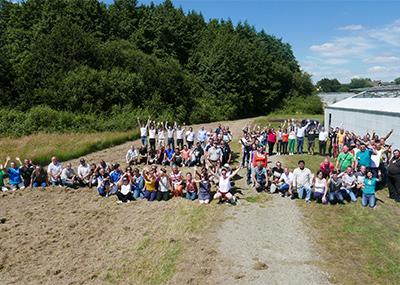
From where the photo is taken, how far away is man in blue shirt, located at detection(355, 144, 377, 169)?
13.0m

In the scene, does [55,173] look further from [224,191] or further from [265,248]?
[265,248]

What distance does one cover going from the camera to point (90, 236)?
1020cm

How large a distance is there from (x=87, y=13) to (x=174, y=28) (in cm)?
1460

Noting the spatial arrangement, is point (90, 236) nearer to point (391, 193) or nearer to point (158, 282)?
point (158, 282)

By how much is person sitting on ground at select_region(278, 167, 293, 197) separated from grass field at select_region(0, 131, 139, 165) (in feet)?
40.6

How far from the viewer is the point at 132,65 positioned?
41.9m

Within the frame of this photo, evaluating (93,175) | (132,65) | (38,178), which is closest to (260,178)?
(93,175)

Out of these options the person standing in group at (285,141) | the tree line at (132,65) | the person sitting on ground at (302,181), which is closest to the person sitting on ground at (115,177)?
the person sitting on ground at (302,181)

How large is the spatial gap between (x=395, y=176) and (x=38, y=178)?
13.3 m

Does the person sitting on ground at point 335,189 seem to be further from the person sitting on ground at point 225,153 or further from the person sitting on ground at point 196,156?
the person sitting on ground at point 196,156

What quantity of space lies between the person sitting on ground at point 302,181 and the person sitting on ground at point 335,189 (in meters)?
0.67

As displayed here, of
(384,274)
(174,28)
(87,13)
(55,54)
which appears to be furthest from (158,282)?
(174,28)

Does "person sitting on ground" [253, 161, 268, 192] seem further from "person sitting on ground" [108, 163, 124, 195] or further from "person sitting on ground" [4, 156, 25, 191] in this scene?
"person sitting on ground" [4, 156, 25, 191]

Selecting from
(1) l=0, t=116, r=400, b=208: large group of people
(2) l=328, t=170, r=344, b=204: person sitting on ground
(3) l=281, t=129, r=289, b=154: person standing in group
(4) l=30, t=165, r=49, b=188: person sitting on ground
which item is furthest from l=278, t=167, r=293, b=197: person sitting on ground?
(4) l=30, t=165, r=49, b=188: person sitting on ground
